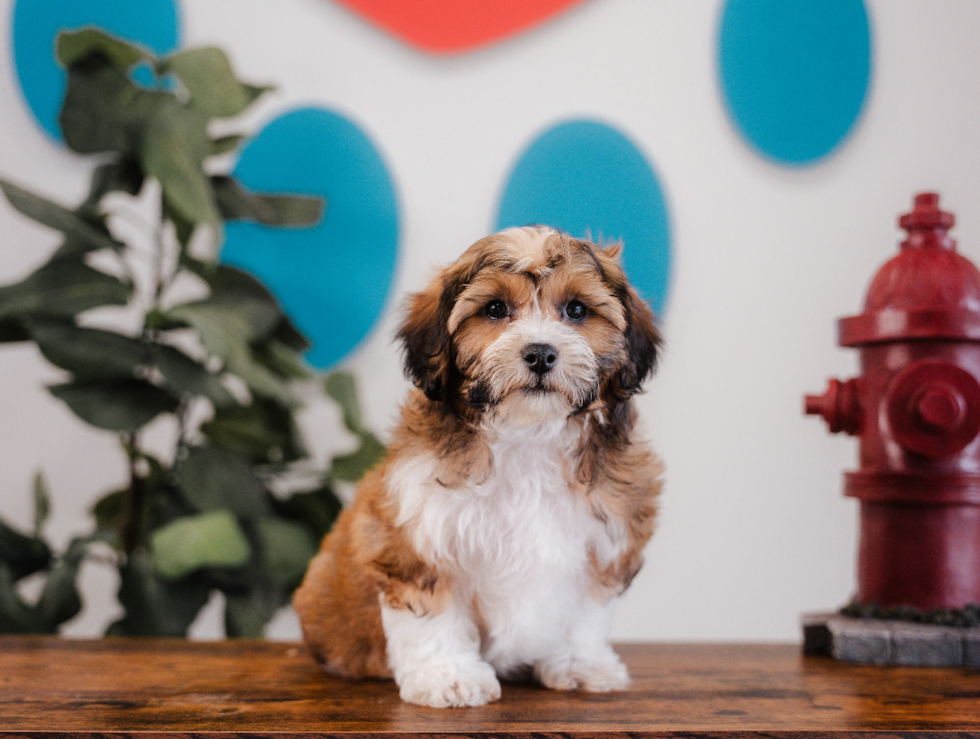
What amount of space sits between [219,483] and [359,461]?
1.22 ft

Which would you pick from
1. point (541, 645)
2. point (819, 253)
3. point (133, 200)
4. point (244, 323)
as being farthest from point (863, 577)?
point (133, 200)

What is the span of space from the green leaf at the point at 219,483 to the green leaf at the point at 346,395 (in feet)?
0.99

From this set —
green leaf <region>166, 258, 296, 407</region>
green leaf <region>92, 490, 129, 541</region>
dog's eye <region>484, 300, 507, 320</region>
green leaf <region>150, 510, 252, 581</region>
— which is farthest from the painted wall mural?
dog's eye <region>484, 300, 507, 320</region>

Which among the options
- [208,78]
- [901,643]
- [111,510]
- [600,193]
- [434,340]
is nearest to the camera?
[434,340]

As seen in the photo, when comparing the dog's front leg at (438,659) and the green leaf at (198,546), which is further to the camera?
the green leaf at (198,546)

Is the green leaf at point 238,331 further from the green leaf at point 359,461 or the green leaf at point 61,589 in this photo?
the green leaf at point 61,589

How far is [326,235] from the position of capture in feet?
9.05

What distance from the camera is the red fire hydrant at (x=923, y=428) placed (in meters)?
1.56

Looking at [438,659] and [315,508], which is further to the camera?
[315,508]

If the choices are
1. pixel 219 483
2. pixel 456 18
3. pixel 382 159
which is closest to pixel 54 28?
pixel 382 159

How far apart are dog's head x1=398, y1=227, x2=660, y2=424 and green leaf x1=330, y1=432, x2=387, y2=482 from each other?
1.04 metres

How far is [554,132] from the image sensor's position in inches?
108

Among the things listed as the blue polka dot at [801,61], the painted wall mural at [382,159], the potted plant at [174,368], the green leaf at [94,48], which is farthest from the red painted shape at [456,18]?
the green leaf at [94,48]

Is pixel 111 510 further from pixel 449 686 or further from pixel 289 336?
pixel 449 686
